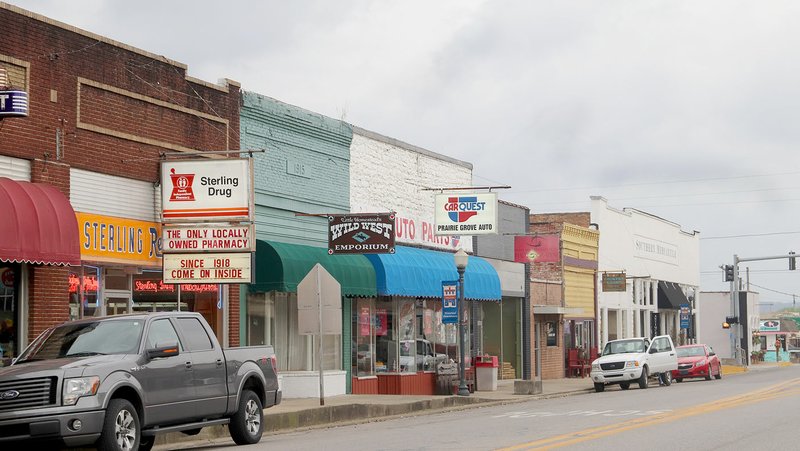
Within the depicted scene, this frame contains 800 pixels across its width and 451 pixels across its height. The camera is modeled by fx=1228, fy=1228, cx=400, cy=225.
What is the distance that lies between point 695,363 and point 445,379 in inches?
526

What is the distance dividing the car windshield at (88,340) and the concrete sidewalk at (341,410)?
9.47ft

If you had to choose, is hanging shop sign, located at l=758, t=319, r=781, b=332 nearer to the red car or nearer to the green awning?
the red car

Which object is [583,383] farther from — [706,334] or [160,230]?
[706,334]

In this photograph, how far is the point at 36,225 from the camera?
20203mm

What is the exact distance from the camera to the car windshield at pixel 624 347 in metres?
39.8

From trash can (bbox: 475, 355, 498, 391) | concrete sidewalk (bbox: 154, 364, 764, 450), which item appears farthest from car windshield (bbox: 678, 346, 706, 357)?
trash can (bbox: 475, 355, 498, 391)

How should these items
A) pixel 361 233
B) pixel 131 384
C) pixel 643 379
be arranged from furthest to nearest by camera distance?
pixel 643 379
pixel 361 233
pixel 131 384

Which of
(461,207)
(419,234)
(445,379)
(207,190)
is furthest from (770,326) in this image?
(207,190)

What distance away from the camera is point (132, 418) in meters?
14.8

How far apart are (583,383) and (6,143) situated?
87.4 feet

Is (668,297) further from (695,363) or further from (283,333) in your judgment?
(283,333)

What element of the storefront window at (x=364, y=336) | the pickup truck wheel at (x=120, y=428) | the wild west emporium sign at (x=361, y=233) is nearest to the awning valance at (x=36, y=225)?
the pickup truck wheel at (x=120, y=428)

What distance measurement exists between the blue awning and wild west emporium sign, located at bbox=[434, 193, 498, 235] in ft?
3.45

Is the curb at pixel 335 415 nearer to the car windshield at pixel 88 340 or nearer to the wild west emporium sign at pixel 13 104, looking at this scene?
the car windshield at pixel 88 340
